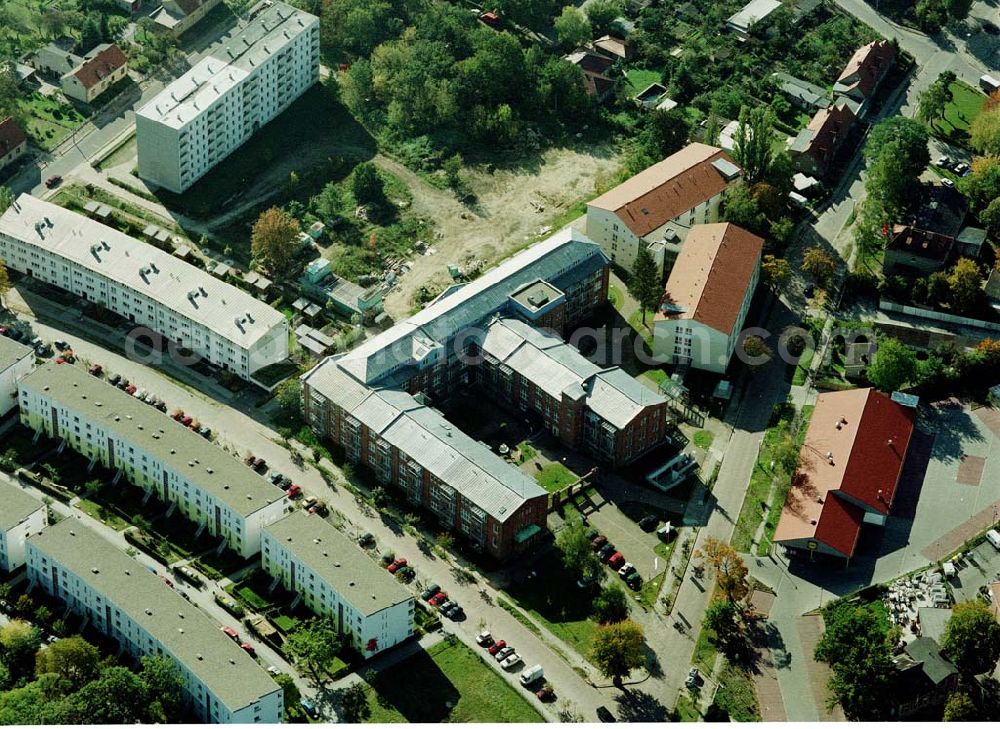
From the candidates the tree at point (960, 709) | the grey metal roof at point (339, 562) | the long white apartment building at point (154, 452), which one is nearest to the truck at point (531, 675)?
the grey metal roof at point (339, 562)

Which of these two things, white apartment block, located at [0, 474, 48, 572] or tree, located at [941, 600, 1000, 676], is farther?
white apartment block, located at [0, 474, 48, 572]

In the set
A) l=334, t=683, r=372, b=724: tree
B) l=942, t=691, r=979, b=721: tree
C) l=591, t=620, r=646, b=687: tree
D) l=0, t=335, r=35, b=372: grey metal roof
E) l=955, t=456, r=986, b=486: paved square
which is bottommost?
l=955, t=456, r=986, b=486: paved square

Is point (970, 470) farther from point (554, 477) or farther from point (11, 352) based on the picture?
point (11, 352)

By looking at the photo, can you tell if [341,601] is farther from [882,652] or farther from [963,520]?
[963,520]

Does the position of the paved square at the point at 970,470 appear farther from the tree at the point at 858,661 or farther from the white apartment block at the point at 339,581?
the white apartment block at the point at 339,581

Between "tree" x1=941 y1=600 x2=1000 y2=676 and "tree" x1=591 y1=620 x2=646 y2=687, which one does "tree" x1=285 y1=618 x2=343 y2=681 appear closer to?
"tree" x1=591 y1=620 x2=646 y2=687

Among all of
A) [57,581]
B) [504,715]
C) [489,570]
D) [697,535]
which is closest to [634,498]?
[697,535]

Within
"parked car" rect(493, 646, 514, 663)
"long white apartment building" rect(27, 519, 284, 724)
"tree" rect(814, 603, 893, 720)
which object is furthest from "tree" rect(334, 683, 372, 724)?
"tree" rect(814, 603, 893, 720)
